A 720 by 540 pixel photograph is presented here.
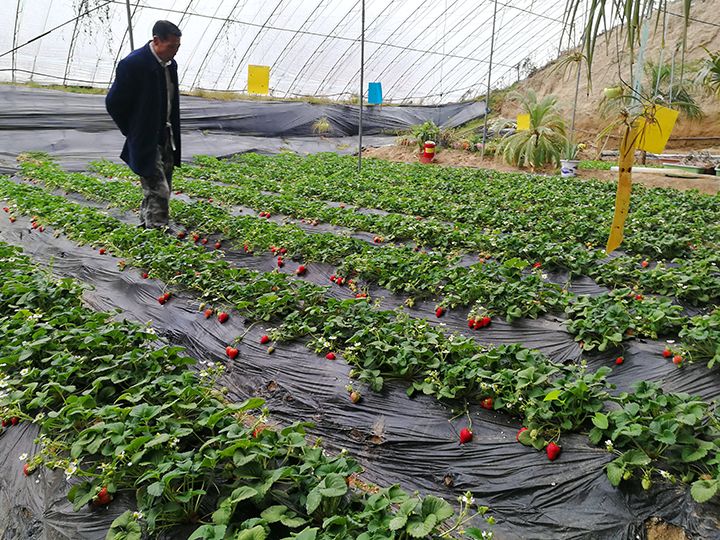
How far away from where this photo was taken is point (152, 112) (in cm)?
527

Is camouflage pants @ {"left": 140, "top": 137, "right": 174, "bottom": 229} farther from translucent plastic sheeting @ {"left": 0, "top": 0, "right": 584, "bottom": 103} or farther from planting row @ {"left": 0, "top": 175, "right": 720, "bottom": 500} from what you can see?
translucent plastic sheeting @ {"left": 0, "top": 0, "right": 584, "bottom": 103}

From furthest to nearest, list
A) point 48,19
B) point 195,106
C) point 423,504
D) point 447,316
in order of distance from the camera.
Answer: point 195,106, point 48,19, point 447,316, point 423,504

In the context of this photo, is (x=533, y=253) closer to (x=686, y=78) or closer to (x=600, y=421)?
A: (x=600, y=421)

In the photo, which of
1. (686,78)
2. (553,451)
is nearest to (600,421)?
(553,451)

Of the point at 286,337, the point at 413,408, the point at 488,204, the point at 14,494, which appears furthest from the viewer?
the point at 488,204

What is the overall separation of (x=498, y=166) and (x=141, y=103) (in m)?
9.92

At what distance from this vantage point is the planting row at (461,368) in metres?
2.00

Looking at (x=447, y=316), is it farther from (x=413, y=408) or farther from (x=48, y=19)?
(x=48, y=19)

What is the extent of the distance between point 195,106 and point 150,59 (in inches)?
468

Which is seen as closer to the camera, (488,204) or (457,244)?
(457,244)

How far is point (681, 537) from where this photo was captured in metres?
1.78

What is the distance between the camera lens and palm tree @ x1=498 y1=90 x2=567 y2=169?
39.6 ft

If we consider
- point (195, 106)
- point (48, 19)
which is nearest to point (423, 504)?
point (195, 106)

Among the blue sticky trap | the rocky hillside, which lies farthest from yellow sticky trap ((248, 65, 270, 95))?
the rocky hillside
